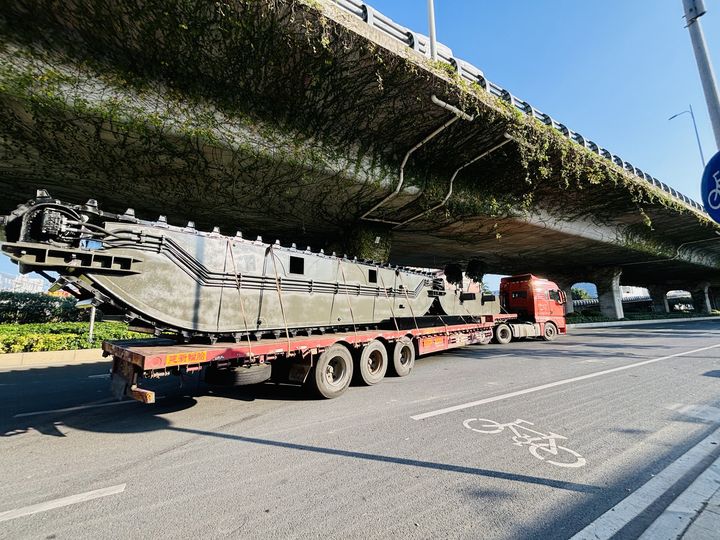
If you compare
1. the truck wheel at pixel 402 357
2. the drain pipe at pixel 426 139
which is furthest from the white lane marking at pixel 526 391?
the drain pipe at pixel 426 139

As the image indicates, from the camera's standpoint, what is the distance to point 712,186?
3846 millimetres

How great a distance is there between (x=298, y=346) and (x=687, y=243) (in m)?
45.1

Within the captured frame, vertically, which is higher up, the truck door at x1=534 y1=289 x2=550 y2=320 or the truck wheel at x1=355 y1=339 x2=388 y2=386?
the truck door at x1=534 y1=289 x2=550 y2=320

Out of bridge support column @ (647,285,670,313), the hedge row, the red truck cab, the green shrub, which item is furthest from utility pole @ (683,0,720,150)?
bridge support column @ (647,285,670,313)

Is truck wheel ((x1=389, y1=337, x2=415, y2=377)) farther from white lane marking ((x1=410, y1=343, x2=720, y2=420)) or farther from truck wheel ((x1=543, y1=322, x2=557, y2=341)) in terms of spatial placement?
truck wheel ((x1=543, y1=322, x2=557, y2=341))

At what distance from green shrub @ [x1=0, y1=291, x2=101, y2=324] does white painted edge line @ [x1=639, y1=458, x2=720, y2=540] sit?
20.6 metres

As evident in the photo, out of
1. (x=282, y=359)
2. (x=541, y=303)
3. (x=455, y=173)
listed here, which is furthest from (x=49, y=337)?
(x=541, y=303)

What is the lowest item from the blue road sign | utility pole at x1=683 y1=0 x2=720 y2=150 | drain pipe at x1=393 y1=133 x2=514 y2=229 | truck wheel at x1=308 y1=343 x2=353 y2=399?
truck wheel at x1=308 y1=343 x2=353 y2=399

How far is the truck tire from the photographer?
18.9 feet

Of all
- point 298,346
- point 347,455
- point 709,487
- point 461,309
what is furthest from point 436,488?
point 461,309

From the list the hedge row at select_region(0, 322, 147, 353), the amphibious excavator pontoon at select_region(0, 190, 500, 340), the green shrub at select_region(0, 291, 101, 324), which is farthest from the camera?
the green shrub at select_region(0, 291, 101, 324)

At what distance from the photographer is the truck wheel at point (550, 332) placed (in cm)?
1811

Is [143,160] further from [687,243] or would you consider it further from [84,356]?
[687,243]

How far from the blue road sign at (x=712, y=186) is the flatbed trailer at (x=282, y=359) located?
19.6ft
